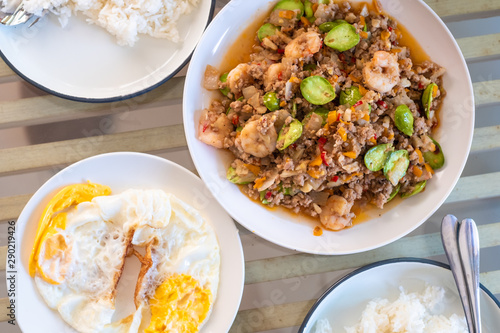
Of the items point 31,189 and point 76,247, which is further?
point 31,189

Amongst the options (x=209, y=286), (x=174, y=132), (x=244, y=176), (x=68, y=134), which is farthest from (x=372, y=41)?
(x=68, y=134)

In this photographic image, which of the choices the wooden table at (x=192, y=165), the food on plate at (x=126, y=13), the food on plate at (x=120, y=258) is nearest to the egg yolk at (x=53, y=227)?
the food on plate at (x=120, y=258)

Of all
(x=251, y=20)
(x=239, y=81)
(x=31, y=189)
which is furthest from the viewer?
(x=31, y=189)

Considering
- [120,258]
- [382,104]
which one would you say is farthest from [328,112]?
[120,258]

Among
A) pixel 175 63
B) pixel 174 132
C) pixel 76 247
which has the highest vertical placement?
pixel 175 63

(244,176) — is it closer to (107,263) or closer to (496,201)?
(107,263)

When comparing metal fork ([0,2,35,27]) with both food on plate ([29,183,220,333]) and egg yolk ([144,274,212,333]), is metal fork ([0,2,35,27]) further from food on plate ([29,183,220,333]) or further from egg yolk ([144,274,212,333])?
egg yolk ([144,274,212,333])

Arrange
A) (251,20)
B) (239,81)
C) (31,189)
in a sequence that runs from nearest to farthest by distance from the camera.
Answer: (239,81) → (251,20) → (31,189)

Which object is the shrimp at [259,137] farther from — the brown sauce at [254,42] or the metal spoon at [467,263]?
the metal spoon at [467,263]
